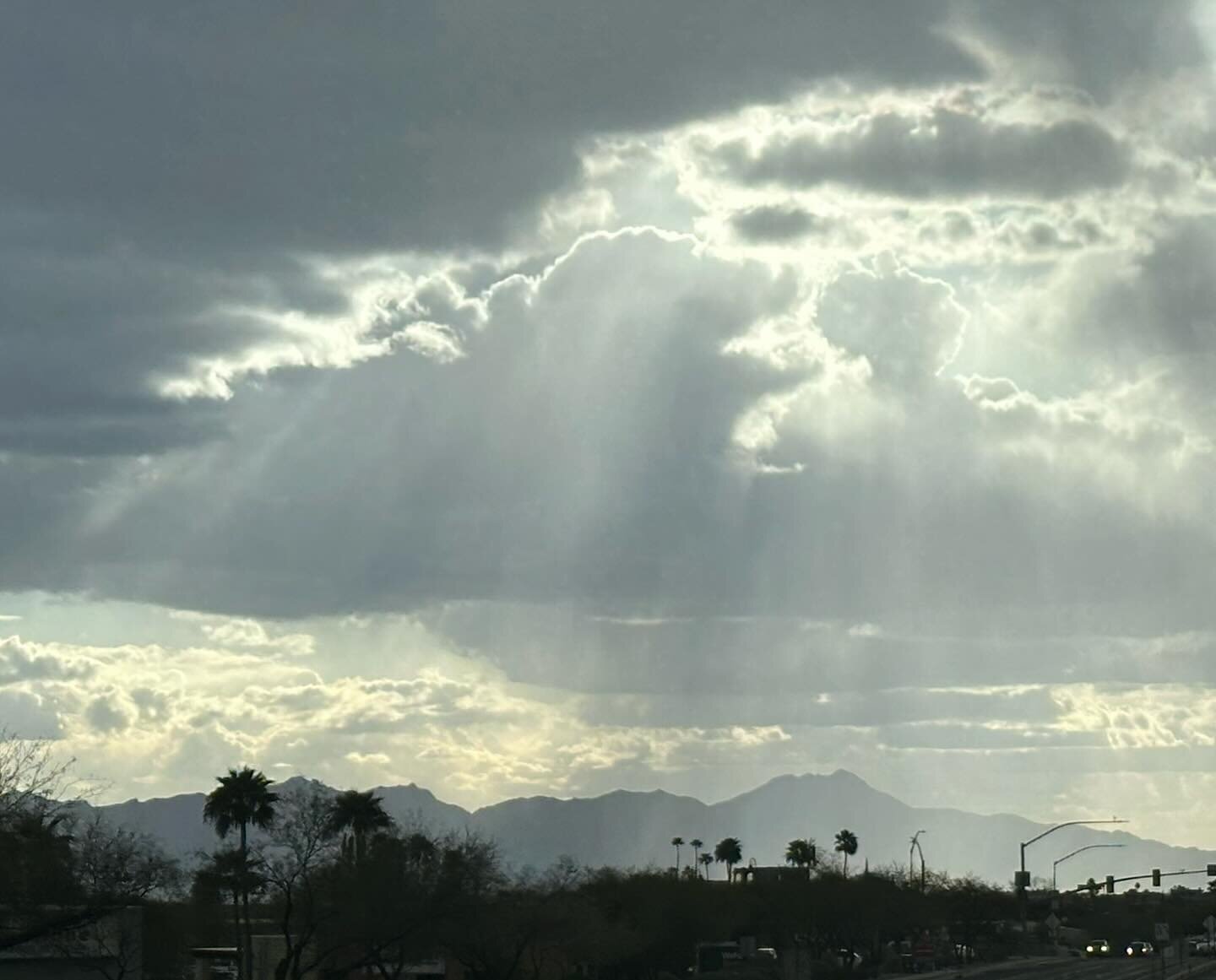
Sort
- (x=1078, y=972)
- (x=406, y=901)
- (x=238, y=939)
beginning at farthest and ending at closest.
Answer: (x=1078, y=972) < (x=238, y=939) < (x=406, y=901)

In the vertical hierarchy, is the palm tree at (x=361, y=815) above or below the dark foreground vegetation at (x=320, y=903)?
above

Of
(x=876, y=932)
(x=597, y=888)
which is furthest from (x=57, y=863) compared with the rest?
(x=876, y=932)

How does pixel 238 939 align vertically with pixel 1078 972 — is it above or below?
above

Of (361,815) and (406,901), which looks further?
(361,815)

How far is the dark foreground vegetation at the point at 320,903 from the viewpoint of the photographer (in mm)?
62594

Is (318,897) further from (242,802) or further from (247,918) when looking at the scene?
(242,802)

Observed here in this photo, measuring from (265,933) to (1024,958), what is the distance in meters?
111

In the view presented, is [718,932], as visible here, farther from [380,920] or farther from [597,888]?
[380,920]

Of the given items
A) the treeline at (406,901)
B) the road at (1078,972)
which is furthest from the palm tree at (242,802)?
the road at (1078,972)

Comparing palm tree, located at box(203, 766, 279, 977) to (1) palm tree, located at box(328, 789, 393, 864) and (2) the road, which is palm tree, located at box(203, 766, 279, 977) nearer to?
(1) palm tree, located at box(328, 789, 393, 864)

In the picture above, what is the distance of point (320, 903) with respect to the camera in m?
83.2

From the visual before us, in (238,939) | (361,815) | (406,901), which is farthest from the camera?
(361,815)

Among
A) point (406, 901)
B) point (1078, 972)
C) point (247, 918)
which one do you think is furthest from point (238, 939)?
point (1078, 972)

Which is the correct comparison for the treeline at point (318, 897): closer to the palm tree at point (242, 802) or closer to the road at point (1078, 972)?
the palm tree at point (242, 802)
